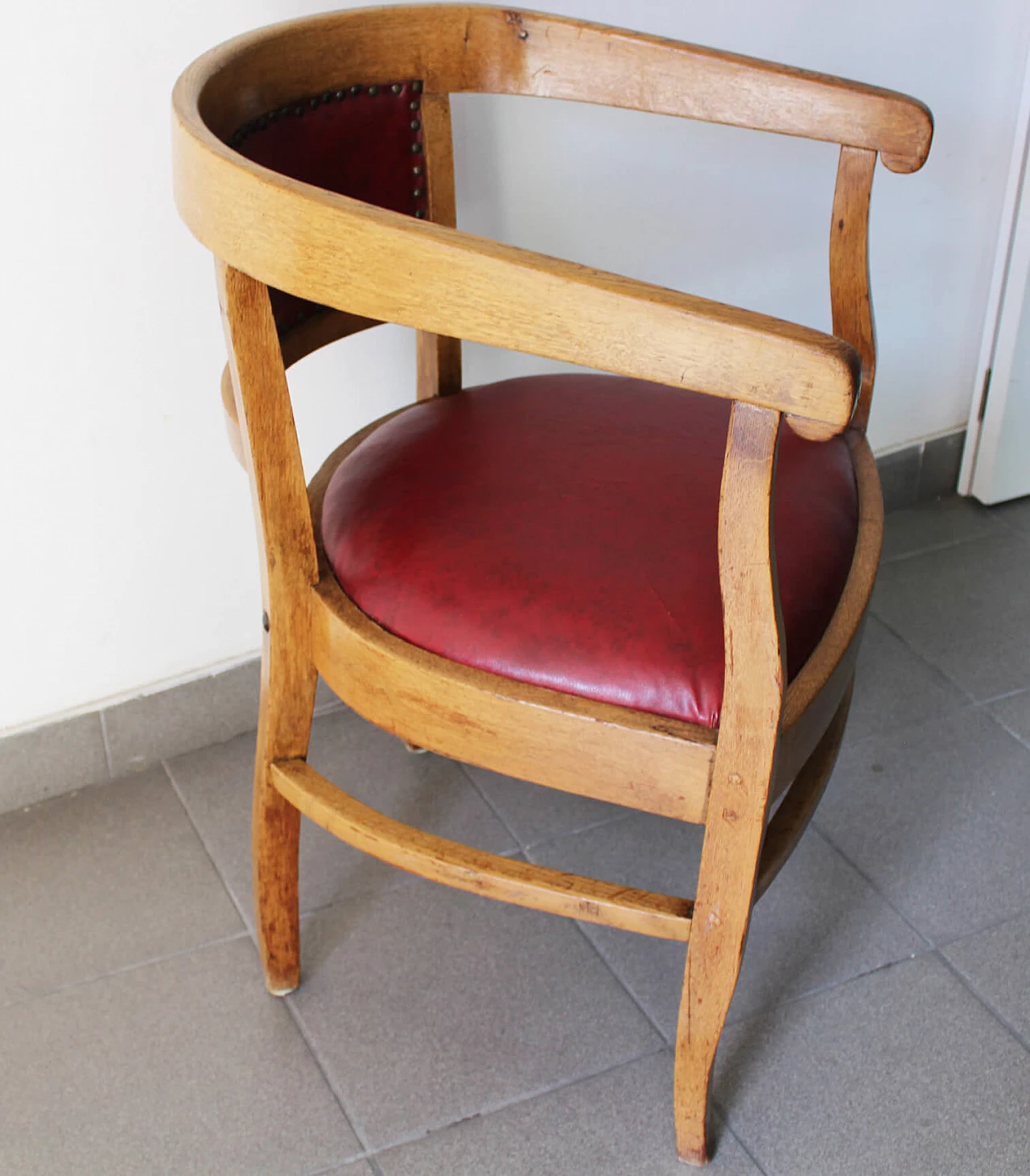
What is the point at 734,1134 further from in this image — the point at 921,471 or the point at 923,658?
the point at 921,471

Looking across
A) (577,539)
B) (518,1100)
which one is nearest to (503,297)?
(577,539)

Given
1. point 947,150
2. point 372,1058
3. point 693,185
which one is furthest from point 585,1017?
point 947,150

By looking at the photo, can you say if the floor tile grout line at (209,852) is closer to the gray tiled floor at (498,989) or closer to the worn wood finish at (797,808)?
the gray tiled floor at (498,989)

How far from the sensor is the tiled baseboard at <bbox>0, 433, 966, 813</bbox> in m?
1.55

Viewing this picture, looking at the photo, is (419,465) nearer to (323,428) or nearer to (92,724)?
(323,428)

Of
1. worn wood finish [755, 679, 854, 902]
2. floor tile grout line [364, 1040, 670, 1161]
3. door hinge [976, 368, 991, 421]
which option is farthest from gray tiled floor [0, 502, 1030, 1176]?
door hinge [976, 368, 991, 421]

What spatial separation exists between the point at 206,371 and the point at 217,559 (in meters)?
0.24

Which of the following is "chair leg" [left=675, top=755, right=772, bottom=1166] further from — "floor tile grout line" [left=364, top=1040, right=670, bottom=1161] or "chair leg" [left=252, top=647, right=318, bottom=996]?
"chair leg" [left=252, top=647, right=318, bottom=996]

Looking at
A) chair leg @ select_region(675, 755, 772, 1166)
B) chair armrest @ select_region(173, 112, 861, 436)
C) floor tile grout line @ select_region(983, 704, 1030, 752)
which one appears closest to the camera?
chair armrest @ select_region(173, 112, 861, 436)

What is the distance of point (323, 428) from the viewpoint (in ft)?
5.12

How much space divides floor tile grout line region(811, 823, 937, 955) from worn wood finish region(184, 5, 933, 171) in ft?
2.47

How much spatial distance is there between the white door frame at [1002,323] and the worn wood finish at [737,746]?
4.16 feet

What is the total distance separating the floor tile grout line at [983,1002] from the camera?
1272 millimetres

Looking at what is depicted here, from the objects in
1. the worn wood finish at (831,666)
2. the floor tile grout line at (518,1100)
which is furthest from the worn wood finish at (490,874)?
the floor tile grout line at (518,1100)
